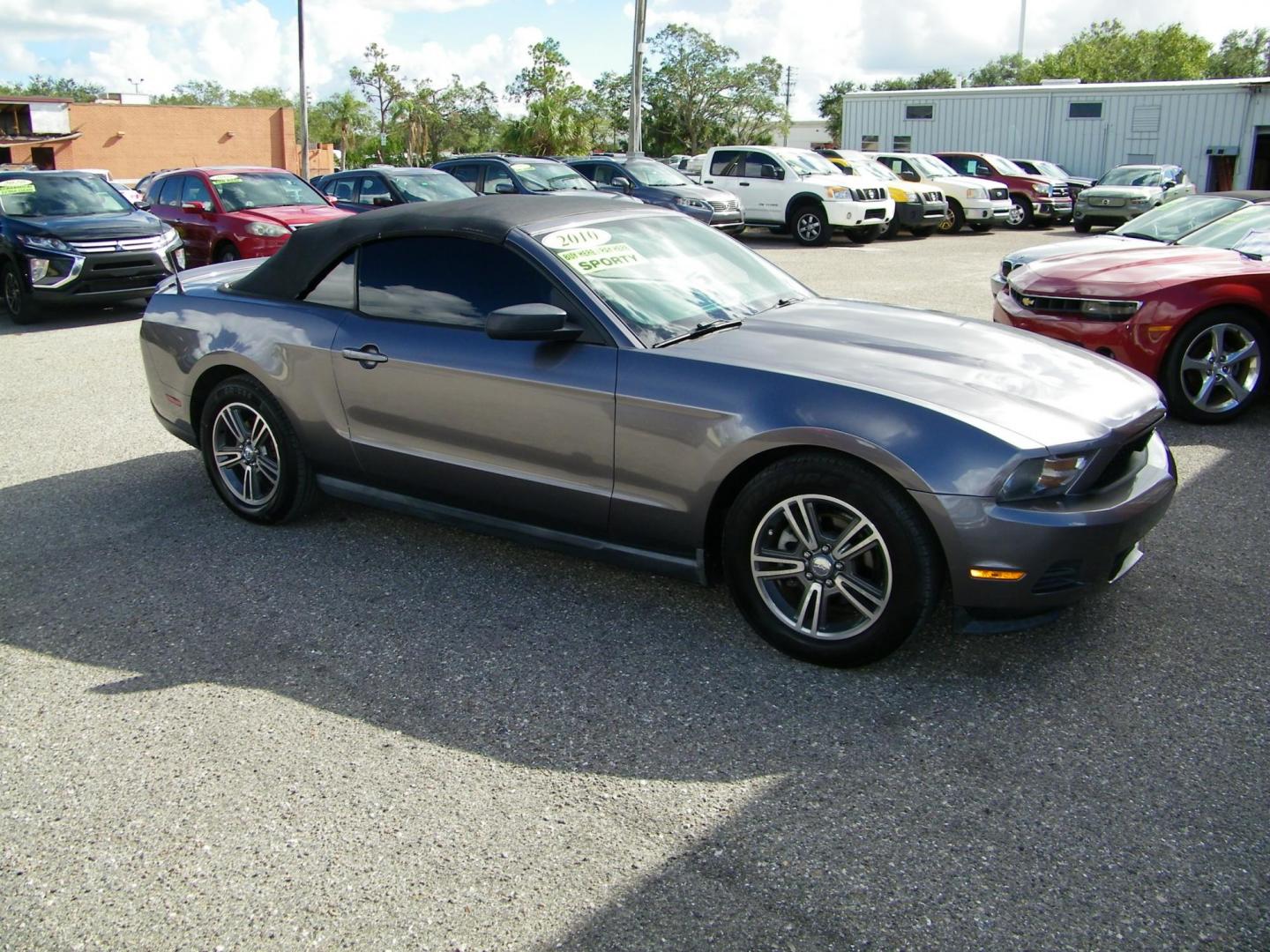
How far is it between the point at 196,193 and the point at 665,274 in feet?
36.9

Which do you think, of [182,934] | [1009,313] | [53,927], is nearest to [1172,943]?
[182,934]

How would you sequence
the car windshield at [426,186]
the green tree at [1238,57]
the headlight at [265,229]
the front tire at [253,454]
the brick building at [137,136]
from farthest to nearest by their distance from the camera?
1. the green tree at [1238,57]
2. the brick building at [137,136]
3. the car windshield at [426,186]
4. the headlight at [265,229]
5. the front tire at [253,454]

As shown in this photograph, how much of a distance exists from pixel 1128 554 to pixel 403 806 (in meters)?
2.55

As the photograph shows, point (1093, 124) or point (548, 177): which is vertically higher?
point (1093, 124)

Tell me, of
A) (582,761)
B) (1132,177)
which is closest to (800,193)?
(1132,177)

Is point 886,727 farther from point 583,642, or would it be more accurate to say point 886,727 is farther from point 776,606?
point 583,642

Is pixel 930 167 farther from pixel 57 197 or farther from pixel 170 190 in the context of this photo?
pixel 57 197

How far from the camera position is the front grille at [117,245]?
11.5 meters

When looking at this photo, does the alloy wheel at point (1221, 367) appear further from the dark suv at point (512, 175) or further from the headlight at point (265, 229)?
the dark suv at point (512, 175)

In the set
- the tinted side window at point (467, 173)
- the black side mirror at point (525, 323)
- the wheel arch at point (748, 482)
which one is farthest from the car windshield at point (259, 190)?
the wheel arch at point (748, 482)

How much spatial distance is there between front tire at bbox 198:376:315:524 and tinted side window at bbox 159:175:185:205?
9.98 m

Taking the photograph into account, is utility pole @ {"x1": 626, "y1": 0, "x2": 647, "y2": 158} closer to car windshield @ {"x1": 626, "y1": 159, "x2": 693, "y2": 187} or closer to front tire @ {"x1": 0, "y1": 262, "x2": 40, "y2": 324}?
car windshield @ {"x1": 626, "y1": 159, "x2": 693, "y2": 187}

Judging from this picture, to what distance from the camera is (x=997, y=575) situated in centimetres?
331

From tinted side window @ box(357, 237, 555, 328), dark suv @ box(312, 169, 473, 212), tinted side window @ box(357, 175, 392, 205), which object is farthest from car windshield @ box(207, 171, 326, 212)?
tinted side window @ box(357, 237, 555, 328)
